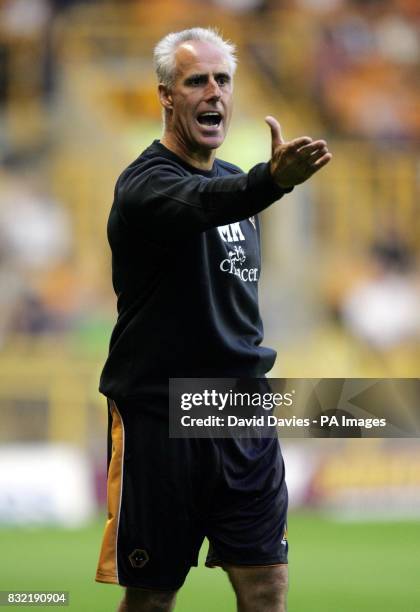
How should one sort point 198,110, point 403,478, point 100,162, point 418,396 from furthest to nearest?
point 100,162, point 418,396, point 403,478, point 198,110

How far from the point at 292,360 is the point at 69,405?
7.04 ft

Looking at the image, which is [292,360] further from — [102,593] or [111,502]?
[111,502]

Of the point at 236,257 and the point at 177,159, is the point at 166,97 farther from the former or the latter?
the point at 236,257

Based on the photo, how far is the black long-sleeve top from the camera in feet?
12.9

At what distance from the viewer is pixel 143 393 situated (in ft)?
13.1

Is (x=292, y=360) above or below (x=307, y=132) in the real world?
below

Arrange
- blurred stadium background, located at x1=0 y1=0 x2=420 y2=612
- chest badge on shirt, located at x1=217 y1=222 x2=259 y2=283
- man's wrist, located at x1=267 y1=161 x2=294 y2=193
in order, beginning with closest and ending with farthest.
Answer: man's wrist, located at x1=267 y1=161 x2=294 y2=193, chest badge on shirt, located at x1=217 y1=222 x2=259 y2=283, blurred stadium background, located at x1=0 y1=0 x2=420 y2=612

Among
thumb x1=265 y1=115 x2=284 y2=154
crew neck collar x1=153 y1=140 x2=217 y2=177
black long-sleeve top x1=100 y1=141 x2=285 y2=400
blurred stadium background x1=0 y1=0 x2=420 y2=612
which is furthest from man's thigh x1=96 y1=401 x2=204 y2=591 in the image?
blurred stadium background x1=0 y1=0 x2=420 y2=612

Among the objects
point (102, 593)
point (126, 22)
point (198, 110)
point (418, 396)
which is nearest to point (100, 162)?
point (126, 22)

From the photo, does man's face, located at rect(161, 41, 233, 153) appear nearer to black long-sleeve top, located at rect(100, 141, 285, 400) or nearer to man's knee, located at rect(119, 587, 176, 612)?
black long-sleeve top, located at rect(100, 141, 285, 400)

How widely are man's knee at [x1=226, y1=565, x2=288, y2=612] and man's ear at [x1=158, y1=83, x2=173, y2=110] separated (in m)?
1.44

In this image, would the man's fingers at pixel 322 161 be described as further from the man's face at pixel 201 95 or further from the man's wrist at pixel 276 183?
the man's face at pixel 201 95

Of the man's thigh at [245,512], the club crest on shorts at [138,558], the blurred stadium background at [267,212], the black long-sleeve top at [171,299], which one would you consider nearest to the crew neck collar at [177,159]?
the black long-sleeve top at [171,299]

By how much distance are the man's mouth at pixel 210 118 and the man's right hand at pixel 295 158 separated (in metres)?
0.48
